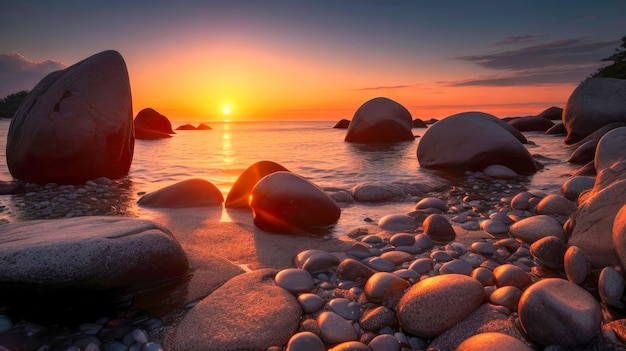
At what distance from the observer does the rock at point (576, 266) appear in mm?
2475

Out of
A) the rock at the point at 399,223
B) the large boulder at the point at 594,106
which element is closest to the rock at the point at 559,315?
the rock at the point at 399,223

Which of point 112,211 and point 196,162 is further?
point 196,162

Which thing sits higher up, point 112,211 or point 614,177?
point 614,177

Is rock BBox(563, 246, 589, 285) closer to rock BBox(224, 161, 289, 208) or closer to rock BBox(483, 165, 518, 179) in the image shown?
rock BBox(224, 161, 289, 208)

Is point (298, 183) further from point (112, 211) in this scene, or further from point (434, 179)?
point (434, 179)

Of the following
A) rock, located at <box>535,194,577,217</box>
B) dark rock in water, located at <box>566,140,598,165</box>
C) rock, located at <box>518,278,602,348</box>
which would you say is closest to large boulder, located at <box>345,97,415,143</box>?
dark rock in water, located at <box>566,140,598,165</box>

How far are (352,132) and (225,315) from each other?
16.2m

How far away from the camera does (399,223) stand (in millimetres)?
4059

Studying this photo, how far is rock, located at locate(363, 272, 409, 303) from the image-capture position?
2.38 metres

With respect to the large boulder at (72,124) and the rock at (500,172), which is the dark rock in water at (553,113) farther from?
the large boulder at (72,124)

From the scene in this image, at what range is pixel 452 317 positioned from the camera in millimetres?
2068

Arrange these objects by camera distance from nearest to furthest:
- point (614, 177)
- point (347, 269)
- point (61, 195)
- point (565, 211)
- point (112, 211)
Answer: point (347, 269) → point (614, 177) → point (565, 211) → point (112, 211) → point (61, 195)

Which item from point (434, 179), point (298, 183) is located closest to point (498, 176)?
point (434, 179)

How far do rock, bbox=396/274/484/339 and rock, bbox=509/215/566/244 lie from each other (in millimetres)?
1482
